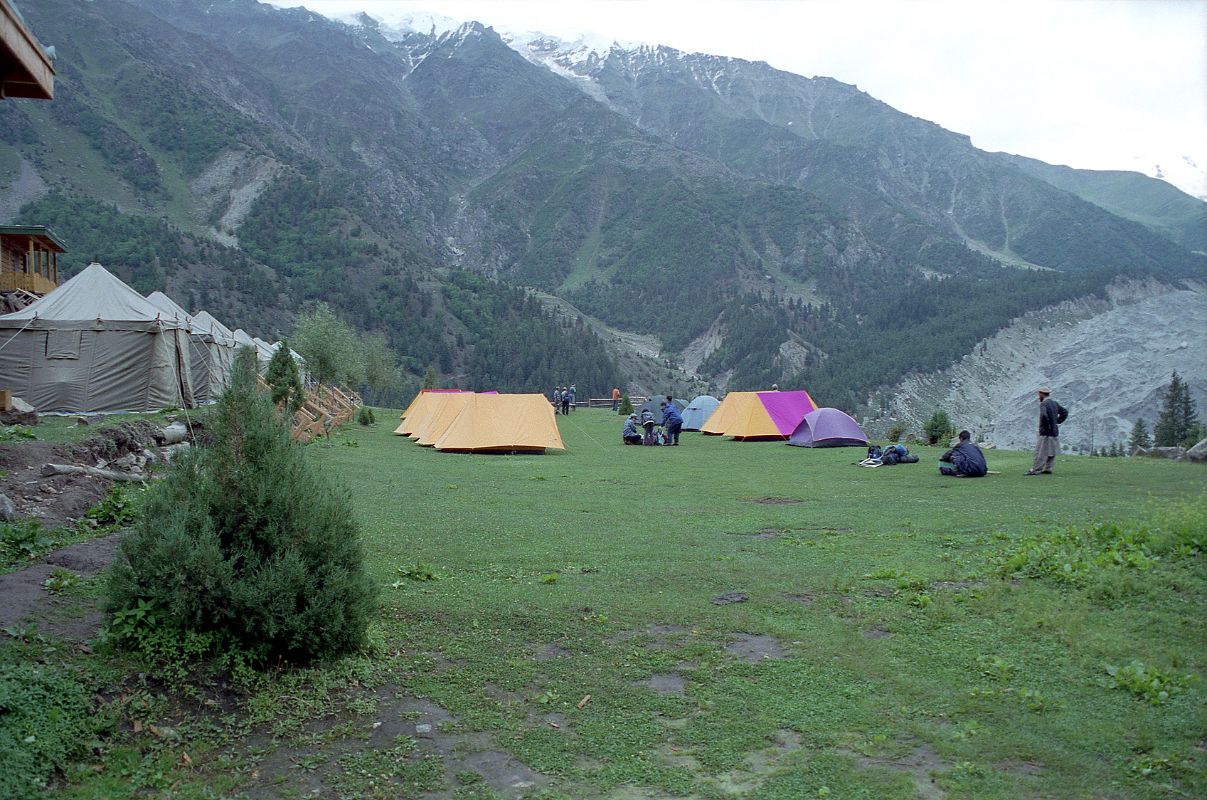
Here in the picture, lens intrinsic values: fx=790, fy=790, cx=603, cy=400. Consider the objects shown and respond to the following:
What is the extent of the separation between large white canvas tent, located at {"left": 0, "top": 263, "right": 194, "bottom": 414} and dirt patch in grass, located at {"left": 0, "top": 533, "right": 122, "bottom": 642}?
14.2 metres

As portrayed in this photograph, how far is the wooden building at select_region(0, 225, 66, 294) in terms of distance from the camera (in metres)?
32.6

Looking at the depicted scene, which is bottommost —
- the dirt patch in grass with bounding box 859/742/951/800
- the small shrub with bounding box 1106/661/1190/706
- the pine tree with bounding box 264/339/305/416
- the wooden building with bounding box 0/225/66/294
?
the dirt patch in grass with bounding box 859/742/951/800

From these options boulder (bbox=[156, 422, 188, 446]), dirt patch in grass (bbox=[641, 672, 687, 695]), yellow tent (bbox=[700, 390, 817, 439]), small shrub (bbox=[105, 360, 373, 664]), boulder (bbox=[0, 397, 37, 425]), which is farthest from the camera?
yellow tent (bbox=[700, 390, 817, 439])

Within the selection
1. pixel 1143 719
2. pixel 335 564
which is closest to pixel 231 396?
pixel 335 564

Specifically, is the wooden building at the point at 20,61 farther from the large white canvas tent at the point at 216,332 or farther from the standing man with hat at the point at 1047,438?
the large white canvas tent at the point at 216,332

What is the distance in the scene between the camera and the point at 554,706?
16.1 ft

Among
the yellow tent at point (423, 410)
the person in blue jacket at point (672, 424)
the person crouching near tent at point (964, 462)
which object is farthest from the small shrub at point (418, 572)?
the person in blue jacket at point (672, 424)

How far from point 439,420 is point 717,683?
21384 millimetres

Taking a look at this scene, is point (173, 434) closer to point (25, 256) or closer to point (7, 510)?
point (7, 510)

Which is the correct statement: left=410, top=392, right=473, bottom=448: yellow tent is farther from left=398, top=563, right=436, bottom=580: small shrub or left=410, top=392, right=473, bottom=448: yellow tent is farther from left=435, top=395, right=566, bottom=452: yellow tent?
left=398, top=563, right=436, bottom=580: small shrub

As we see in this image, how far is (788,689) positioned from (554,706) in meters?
1.51

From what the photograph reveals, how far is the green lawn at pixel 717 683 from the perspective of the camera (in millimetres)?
4031

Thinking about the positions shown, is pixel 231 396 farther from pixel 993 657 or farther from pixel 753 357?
pixel 753 357

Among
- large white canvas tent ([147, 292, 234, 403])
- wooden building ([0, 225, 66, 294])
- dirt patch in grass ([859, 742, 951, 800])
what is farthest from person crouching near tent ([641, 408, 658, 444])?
wooden building ([0, 225, 66, 294])
